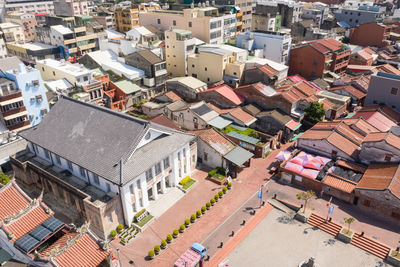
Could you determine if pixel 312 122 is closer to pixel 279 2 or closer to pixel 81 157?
pixel 81 157

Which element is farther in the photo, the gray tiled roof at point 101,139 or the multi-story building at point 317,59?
the multi-story building at point 317,59

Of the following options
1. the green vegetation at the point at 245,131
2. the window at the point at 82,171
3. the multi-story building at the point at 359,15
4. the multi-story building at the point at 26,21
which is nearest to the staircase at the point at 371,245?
the green vegetation at the point at 245,131

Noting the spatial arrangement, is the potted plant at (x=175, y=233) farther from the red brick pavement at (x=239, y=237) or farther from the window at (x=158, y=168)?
Answer: the window at (x=158, y=168)

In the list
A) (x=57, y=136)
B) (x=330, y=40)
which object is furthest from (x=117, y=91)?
(x=330, y=40)

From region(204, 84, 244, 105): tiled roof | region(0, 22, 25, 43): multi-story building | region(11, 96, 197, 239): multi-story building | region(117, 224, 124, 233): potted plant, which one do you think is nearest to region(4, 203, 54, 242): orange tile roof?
region(11, 96, 197, 239): multi-story building

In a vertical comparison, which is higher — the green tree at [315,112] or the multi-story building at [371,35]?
the multi-story building at [371,35]

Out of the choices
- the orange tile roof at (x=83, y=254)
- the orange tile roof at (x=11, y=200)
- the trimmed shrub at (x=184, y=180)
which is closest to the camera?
the orange tile roof at (x=83, y=254)

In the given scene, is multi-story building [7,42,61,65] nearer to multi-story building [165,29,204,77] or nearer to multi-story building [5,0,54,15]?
multi-story building [165,29,204,77]
